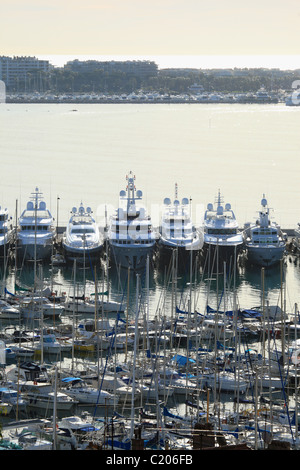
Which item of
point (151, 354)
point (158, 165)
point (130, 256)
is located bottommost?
point (158, 165)

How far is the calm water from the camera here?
27.2 meters

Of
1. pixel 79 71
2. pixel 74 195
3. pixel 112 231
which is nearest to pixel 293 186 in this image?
pixel 74 195

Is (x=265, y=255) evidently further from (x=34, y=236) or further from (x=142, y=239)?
(x=34, y=236)

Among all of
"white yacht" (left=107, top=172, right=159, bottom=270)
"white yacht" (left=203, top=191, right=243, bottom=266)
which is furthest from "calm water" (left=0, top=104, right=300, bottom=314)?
"white yacht" (left=107, top=172, right=159, bottom=270)

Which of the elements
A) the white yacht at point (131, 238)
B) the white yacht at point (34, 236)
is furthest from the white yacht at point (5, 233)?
the white yacht at point (131, 238)

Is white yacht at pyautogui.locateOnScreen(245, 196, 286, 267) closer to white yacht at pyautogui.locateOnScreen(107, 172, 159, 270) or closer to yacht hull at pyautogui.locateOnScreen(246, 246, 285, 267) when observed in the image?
yacht hull at pyautogui.locateOnScreen(246, 246, 285, 267)

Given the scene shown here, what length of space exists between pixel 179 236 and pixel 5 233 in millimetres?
5064

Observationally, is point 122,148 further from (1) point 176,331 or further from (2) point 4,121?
(1) point 176,331

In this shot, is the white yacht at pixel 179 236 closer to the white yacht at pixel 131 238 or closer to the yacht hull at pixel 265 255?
the white yacht at pixel 131 238

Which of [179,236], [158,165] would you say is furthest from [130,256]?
[158,165]

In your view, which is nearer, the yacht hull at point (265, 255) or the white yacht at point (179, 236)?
the white yacht at point (179, 236)

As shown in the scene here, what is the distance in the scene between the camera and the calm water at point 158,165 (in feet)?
89.3

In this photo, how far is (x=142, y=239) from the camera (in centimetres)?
2716

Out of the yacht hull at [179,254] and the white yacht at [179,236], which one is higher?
the white yacht at [179,236]
